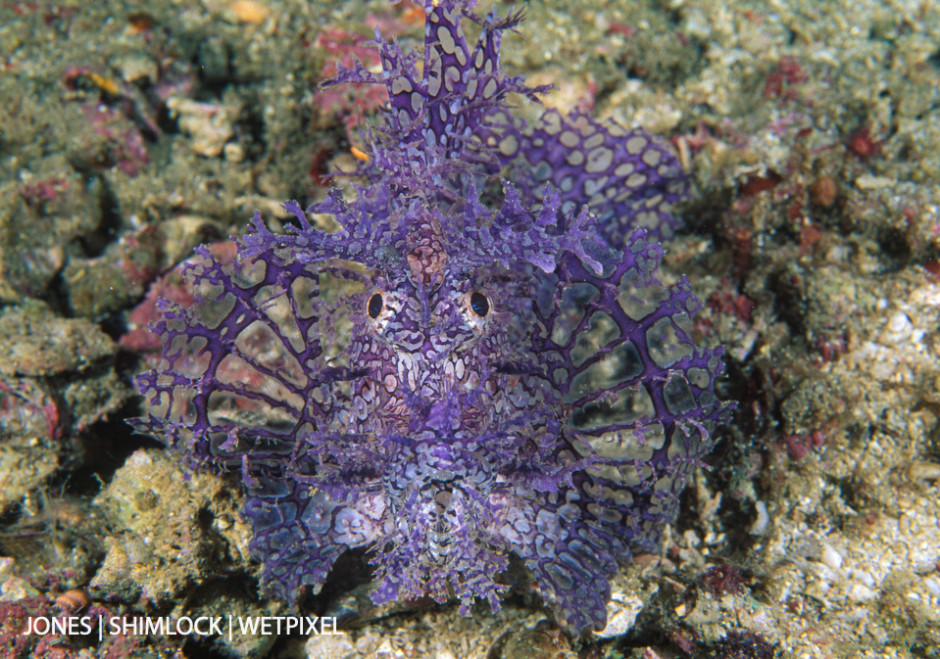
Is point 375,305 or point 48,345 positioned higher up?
point 48,345

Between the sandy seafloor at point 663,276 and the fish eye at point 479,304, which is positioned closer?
the fish eye at point 479,304

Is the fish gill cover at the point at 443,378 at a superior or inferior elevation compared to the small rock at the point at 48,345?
inferior

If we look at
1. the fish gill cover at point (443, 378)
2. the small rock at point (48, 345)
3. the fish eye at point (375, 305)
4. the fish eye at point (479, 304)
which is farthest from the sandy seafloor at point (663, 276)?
→ the fish eye at point (479, 304)

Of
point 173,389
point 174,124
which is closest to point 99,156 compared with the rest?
point 174,124

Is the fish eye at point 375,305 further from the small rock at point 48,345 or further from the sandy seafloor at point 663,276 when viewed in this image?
the small rock at point 48,345

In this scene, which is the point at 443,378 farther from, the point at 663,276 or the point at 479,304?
the point at 663,276

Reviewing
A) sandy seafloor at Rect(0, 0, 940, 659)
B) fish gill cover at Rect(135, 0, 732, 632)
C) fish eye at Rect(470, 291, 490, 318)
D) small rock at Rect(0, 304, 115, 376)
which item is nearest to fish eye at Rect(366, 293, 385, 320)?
fish gill cover at Rect(135, 0, 732, 632)

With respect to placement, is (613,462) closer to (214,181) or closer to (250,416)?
(250,416)

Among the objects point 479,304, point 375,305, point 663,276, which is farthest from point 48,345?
point 663,276
